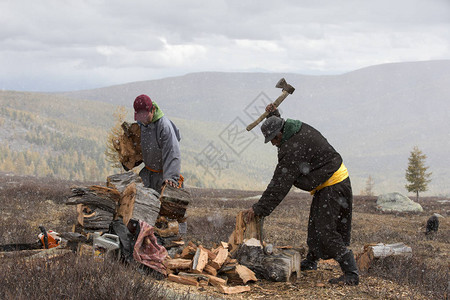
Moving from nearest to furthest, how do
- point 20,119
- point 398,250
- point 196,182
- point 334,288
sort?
point 334,288 < point 398,250 < point 196,182 < point 20,119

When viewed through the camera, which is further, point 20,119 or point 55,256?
point 20,119

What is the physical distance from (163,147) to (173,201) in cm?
82

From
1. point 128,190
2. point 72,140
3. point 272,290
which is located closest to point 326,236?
point 272,290

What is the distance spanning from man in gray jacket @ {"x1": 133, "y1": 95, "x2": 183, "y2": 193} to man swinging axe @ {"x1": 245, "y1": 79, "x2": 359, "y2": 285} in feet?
5.00

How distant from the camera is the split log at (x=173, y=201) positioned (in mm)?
5941

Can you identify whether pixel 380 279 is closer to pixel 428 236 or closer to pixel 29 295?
pixel 29 295

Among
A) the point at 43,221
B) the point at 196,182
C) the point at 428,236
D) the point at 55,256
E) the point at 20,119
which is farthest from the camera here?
the point at 20,119

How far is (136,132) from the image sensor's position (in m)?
6.94

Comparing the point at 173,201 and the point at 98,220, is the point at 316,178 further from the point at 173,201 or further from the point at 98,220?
the point at 98,220

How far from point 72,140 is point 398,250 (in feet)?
522

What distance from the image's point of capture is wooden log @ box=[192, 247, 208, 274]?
5191mm

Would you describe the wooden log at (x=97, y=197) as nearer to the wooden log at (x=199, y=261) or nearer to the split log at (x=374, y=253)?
the wooden log at (x=199, y=261)

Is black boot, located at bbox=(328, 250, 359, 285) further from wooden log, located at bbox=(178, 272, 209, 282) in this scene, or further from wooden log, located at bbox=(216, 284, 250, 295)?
wooden log, located at bbox=(178, 272, 209, 282)

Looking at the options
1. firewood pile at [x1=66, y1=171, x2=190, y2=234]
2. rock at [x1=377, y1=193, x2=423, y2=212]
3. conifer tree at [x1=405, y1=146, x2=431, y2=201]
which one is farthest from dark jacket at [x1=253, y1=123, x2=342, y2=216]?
conifer tree at [x1=405, y1=146, x2=431, y2=201]
